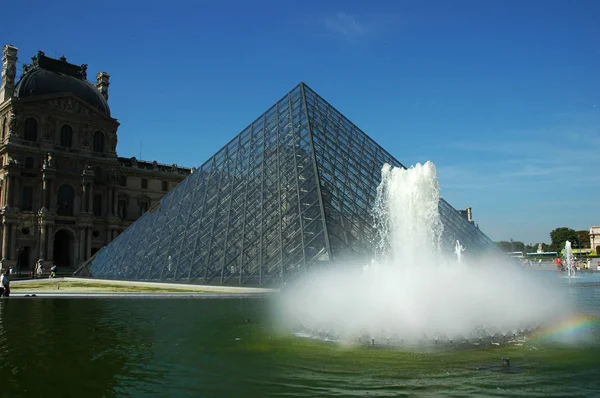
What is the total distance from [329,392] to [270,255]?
15.5 metres

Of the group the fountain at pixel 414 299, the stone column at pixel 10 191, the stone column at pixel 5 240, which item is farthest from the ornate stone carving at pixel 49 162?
the fountain at pixel 414 299

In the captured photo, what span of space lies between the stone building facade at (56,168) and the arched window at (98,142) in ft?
0.39

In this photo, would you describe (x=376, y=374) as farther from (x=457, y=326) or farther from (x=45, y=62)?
(x=45, y=62)

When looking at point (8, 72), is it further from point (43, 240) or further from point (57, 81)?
point (43, 240)

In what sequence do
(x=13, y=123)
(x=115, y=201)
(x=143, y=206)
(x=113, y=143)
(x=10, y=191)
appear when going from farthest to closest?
(x=143, y=206) < (x=113, y=143) < (x=115, y=201) < (x=13, y=123) < (x=10, y=191)

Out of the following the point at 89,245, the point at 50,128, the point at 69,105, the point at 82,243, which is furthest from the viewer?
the point at 69,105

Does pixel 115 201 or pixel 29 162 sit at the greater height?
pixel 29 162

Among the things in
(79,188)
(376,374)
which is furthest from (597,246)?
(376,374)

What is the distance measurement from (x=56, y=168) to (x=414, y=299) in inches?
2045

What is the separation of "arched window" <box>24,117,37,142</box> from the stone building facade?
96 mm

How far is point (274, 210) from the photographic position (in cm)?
2272

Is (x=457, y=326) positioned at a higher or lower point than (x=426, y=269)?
lower

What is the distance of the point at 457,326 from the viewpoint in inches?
400

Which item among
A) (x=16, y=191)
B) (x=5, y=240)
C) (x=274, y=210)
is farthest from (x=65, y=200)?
(x=274, y=210)
